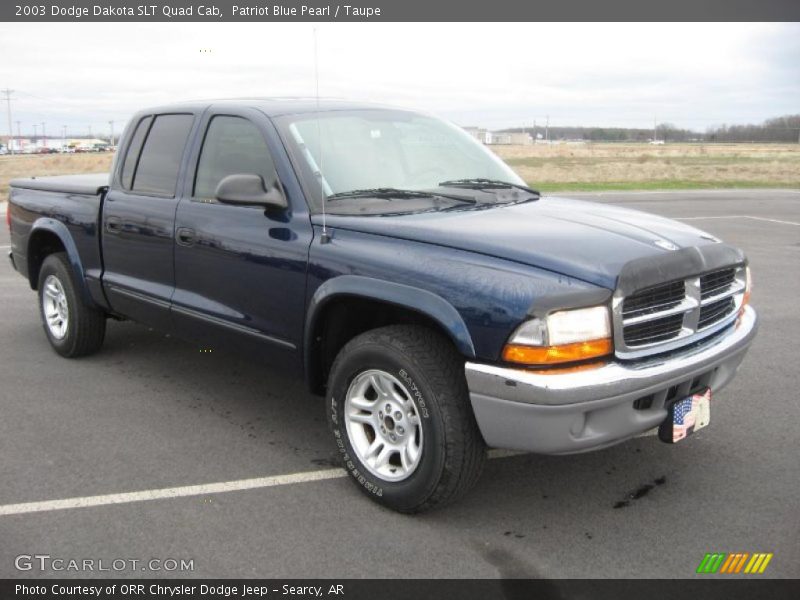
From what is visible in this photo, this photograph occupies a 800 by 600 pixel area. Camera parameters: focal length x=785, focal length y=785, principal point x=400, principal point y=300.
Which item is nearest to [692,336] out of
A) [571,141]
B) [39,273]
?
[39,273]

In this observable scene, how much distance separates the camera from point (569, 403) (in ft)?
9.93

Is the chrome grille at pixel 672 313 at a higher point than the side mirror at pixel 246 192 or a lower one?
lower

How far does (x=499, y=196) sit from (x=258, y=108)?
1.44m

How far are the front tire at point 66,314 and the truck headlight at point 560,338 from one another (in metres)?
3.86

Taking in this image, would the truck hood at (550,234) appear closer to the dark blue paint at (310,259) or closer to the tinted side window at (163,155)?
the dark blue paint at (310,259)

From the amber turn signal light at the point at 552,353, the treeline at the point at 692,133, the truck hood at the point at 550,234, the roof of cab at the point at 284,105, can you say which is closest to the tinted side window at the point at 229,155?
the roof of cab at the point at 284,105

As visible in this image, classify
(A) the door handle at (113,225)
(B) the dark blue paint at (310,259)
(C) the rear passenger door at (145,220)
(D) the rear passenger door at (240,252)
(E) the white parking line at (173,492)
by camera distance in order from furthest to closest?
(A) the door handle at (113,225) < (C) the rear passenger door at (145,220) < (D) the rear passenger door at (240,252) < (E) the white parking line at (173,492) < (B) the dark blue paint at (310,259)

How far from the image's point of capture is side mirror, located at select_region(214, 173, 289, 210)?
3.87 m

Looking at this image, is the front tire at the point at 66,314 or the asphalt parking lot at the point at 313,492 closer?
the asphalt parking lot at the point at 313,492

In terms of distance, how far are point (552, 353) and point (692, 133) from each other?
99514 millimetres

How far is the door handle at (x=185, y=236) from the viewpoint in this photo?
4520 millimetres

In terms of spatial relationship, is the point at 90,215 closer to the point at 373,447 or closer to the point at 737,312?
the point at 373,447

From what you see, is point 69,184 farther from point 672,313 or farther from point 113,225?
point 672,313

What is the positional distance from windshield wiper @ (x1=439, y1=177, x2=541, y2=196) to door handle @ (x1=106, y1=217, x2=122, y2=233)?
2206mm
